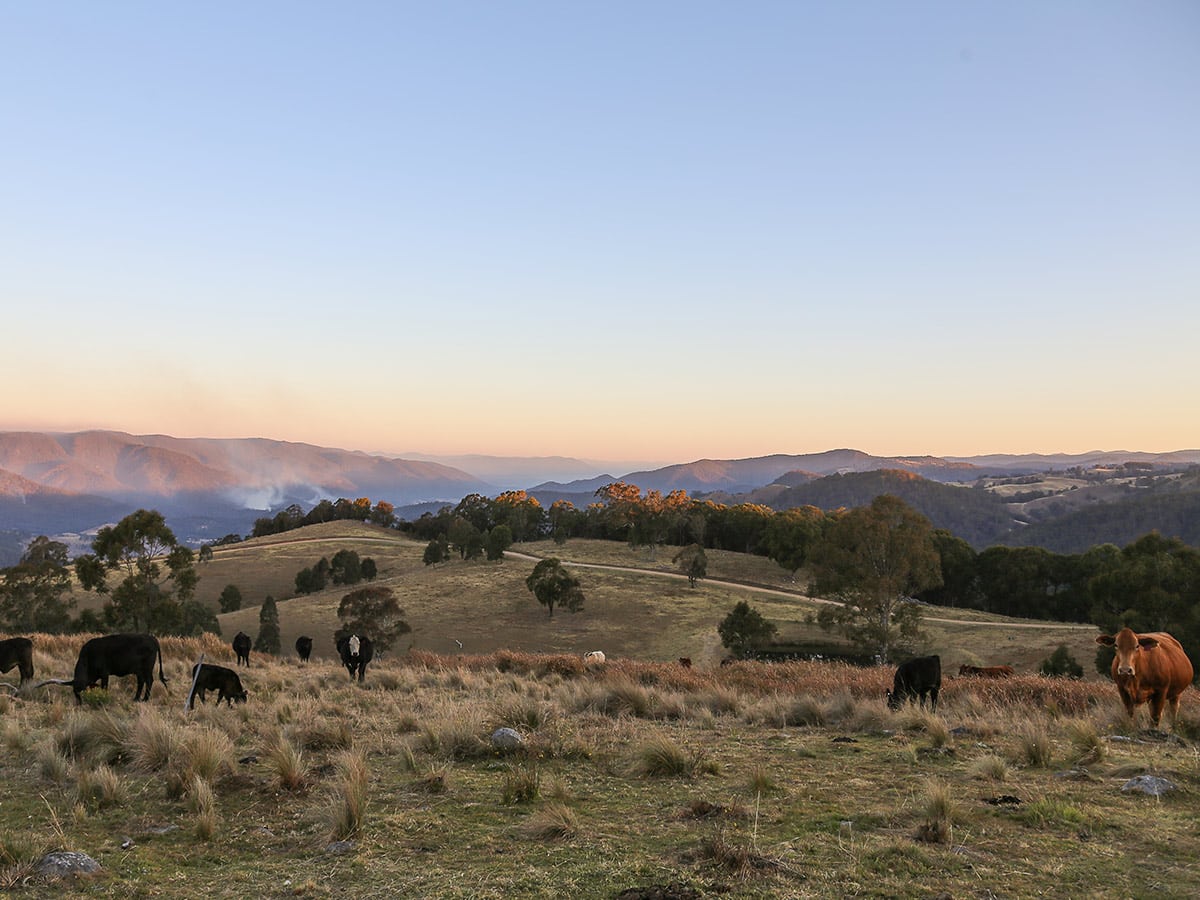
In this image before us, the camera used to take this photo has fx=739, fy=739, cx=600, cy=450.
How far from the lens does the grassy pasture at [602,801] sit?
594 cm

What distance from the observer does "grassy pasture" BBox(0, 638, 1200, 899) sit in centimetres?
594

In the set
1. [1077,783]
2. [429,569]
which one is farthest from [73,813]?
[429,569]

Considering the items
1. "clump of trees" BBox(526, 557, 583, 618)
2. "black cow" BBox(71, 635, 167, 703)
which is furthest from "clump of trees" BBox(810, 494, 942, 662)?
"black cow" BBox(71, 635, 167, 703)

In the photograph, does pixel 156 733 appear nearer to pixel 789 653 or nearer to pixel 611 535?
pixel 789 653

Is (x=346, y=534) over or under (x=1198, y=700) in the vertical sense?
under

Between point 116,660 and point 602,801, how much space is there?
12220 mm

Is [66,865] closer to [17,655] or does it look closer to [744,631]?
[17,655]

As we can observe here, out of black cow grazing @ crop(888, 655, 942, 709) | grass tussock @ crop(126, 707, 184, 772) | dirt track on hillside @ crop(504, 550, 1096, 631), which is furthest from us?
dirt track on hillside @ crop(504, 550, 1096, 631)

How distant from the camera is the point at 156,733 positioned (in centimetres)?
1016

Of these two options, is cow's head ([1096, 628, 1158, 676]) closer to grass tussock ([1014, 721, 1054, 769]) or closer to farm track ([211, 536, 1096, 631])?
grass tussock ([1014, 721, 1054, 769])

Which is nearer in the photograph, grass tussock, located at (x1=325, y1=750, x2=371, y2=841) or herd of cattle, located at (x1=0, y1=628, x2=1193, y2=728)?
grass tussock, located at (x1=325, y1=750, x2=371, y2=841)

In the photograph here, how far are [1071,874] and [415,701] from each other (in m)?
13.3

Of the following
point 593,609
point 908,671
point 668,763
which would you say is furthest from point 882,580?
point 668,763

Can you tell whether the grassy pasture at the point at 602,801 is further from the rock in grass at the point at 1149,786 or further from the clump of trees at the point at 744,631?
the clump of trees at the point at 744,631
